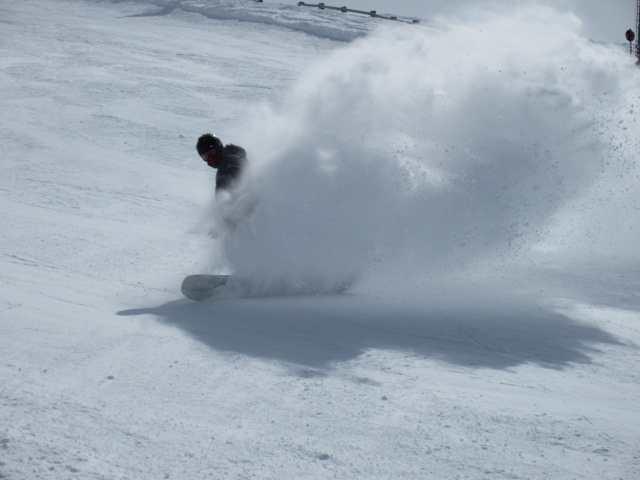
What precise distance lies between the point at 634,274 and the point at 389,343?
296 cm

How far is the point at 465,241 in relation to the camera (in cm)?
592

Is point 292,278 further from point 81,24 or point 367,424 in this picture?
point 81,24

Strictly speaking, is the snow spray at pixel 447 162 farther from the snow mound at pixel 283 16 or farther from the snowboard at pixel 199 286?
the snow mound at pixel 283 16

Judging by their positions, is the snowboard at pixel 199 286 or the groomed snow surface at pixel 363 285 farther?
the snowboard at pixel 199 286

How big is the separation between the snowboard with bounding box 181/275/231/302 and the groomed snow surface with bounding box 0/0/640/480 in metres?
0.12

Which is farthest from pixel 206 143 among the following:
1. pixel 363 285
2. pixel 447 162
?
pixel 447 162

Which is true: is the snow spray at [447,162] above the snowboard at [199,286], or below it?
above

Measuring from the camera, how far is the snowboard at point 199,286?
532 centimetres

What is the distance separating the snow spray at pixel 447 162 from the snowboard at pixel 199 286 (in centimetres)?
35

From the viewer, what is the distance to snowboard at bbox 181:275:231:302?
209 inches

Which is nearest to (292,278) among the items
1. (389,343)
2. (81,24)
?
(389,343)

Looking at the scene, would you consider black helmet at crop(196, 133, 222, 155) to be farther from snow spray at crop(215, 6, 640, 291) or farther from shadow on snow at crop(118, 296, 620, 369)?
shadow on snow at crop(118, 296, 620, 369)

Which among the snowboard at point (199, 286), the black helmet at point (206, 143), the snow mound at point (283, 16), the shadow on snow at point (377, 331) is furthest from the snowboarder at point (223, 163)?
the snow mound at point (283, 16)

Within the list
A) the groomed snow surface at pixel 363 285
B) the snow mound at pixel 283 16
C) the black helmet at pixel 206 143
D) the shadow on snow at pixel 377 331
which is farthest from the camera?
the snow mound at pixel 283 16
